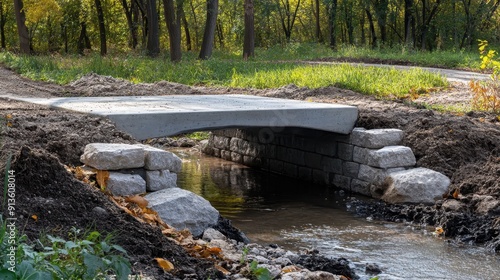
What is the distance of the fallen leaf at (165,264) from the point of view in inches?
197

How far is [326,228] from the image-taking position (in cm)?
894

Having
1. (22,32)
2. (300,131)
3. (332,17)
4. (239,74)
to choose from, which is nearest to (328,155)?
(300,131)

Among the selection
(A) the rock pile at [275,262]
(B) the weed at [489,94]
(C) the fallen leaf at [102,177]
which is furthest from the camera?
(B) the weed at [489,94]

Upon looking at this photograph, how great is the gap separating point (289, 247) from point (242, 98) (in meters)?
4.71

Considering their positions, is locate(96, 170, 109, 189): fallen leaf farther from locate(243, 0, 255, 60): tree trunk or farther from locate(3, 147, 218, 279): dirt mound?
locate(243, 0, 255, 60): tree trunk

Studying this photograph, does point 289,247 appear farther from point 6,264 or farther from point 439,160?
point 6,264

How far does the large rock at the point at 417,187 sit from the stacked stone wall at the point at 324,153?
15.8 inches

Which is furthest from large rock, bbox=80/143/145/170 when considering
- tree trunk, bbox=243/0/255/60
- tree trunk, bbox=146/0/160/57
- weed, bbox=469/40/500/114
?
tree trunk, bbox=243/0/255/60

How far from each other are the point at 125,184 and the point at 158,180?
0.54 m

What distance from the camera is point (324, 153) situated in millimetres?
11898

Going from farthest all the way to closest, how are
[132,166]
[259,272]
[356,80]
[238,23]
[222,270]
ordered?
[238,23] → [356,80] → [132,166] → [222,270] → [259,272]

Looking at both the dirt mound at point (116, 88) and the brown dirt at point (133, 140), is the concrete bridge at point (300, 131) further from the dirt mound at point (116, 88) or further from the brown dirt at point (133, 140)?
the dirt mound at point (116, 88)

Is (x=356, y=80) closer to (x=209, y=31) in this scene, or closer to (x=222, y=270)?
(x=222, y=270)

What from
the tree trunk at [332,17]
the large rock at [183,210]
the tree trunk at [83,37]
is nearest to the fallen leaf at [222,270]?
the large rock at [183,210]
